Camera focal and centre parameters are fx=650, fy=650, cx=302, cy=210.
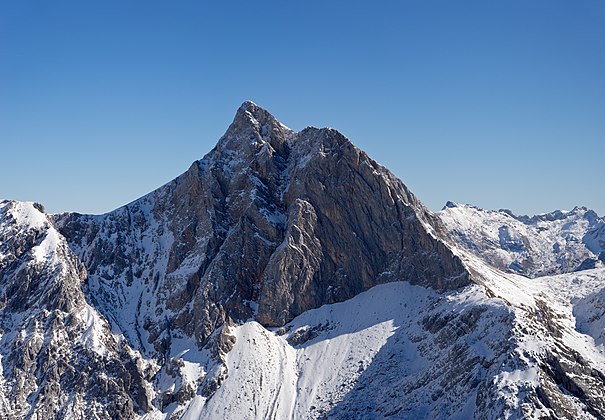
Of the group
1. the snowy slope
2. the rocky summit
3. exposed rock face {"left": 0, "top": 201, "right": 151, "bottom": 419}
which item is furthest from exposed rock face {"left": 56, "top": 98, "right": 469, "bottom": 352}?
exposed rock face {"left": 0, "top": 201, "right": 151, "bottom": 419}

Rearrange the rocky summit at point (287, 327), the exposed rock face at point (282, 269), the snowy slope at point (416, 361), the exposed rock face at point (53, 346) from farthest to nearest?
the exposed rock face at point (282, 269)
the exposed rock face at point (53, 346)
the rocky summit at point (287, 327)
the snowy slope at point (416, 361)

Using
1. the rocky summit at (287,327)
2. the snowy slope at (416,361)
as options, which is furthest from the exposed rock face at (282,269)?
the snowy slope at (416,361)

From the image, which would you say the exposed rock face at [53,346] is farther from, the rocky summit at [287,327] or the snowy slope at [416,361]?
the snowy slope at [416,361]

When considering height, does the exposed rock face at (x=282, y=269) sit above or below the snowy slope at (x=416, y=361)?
above

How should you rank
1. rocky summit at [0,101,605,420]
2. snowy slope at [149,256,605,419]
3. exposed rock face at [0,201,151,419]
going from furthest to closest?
exposed rock face at [0,201,151,419]
rocky summit at [0,101,605,420]
snowy slope at [149,256,605,419]

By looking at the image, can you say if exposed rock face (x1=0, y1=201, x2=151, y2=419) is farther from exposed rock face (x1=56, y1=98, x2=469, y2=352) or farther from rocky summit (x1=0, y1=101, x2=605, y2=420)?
exposed rock face (x1=56, y1=98, x2=469, y2=352)

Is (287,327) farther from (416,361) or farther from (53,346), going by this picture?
(53,346)

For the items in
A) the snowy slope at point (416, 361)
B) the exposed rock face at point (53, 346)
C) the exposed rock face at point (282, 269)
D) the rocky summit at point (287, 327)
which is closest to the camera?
the snowy slope at point (416, 361)

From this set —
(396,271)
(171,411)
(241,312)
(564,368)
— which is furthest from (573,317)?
(171,411)
